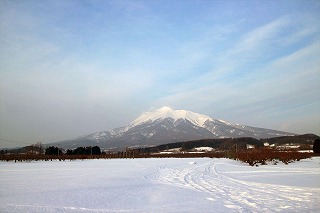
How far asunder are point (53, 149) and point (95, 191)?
50.4 m

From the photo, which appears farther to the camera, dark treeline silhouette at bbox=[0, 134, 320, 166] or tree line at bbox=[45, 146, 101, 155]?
tree line at bbox=[45, 146, 101, 155]

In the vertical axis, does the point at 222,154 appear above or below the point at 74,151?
below

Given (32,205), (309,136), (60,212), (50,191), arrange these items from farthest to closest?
(309,136) < (50,191) < (32,205) < (60,212)

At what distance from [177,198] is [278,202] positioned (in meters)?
2.18

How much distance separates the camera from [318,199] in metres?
6.52

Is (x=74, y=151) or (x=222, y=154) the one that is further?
(x=74, y=151)

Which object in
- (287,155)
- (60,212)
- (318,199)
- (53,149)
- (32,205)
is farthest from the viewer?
(53,149)

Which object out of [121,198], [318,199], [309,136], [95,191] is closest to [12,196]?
[95,191]

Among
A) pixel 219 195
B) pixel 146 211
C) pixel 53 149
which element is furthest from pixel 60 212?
pixel 53 149

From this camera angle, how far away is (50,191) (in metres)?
8.09

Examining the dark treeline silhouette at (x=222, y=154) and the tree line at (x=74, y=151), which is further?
the tree line at (x=74, y=151)

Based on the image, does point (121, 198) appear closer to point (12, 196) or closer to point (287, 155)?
point (12, 196)

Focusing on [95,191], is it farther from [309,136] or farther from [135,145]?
[135,145]

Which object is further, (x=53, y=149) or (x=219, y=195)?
(x=53, y=149)
